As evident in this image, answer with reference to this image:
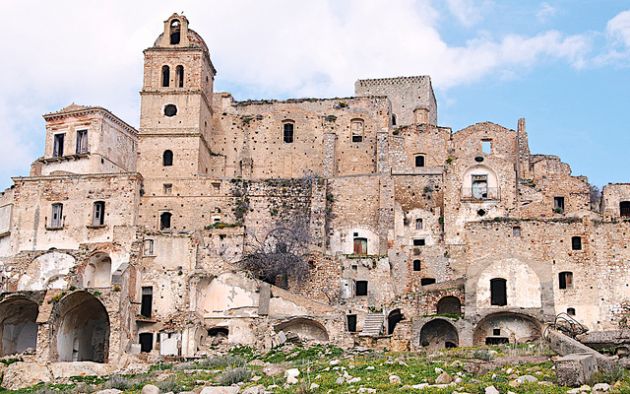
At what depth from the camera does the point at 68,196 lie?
57469mm

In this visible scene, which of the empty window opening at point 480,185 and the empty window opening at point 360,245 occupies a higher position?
the empty window opening at point 480,185

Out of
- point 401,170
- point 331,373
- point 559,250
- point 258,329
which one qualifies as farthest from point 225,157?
point 331,373

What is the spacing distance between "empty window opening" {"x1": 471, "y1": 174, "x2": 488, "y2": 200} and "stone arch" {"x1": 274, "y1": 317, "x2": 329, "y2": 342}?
1388 cm

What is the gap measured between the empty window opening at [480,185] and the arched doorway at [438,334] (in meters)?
11.2

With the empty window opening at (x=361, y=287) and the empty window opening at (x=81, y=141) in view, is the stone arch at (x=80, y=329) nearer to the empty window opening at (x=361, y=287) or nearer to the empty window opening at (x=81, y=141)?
the empty window opening at (x=361, y=287)

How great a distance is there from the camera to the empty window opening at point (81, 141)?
2446 inches

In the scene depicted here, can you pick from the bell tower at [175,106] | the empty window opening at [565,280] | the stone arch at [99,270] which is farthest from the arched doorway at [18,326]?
the empty window opening at [565,280]

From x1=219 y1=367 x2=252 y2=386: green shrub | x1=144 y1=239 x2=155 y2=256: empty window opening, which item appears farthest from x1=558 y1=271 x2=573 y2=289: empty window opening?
x1=144 y1=239 x2=155 y2=256: empty window opening

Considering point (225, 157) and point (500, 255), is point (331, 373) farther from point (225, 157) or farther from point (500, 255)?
point (225, 157)

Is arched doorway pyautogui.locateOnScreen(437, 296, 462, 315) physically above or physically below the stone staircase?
above

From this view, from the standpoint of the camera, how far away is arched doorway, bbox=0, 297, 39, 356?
167ft

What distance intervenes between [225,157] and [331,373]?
32.5 metres

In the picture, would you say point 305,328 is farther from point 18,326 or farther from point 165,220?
point 18,326

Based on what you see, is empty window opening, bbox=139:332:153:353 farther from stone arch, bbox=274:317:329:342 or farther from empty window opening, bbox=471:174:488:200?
empty window opening, bbox=471:174:488:200
